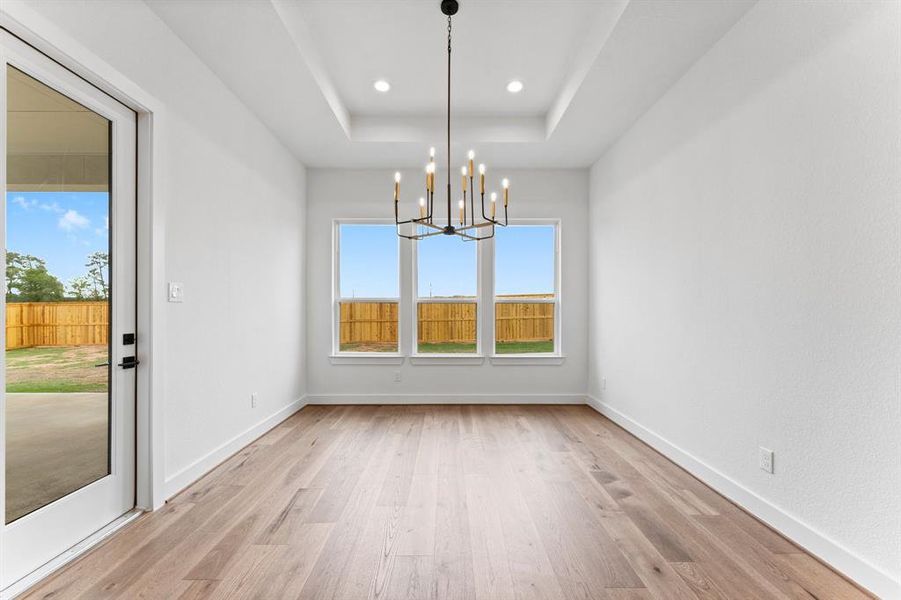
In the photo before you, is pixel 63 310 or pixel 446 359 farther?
pixel 446 359

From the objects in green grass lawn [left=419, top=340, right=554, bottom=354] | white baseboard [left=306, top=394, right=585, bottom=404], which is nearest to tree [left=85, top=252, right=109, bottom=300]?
white baseboard [left=306, top=394, right=585, bottom=404]

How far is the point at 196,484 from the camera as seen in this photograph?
2.79 meters

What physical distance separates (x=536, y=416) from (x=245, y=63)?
12.8 ft

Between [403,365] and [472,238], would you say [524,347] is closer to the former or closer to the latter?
[403,365]

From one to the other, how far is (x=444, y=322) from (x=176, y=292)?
3.00m

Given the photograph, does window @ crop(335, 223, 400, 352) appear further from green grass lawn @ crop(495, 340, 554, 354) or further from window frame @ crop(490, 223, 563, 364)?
green grass lawn @ crop(495, 340, 554, 354)

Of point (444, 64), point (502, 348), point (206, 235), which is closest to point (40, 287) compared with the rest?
point (206, 235)

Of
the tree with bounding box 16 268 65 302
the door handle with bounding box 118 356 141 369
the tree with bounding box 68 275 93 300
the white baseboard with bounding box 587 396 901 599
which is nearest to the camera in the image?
the white baseboard with bounding box 587 396 901 599

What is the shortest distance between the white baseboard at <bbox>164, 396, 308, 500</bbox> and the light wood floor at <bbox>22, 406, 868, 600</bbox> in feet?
0.23

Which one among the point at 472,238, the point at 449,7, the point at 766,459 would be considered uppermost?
the point at 449,7

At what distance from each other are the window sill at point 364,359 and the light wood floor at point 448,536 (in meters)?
1.64

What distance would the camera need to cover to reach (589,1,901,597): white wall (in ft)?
5.69

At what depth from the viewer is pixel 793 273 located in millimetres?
A: 2129

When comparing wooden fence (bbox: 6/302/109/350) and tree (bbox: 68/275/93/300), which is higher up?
tree (bbox: 68/275/93/300)
